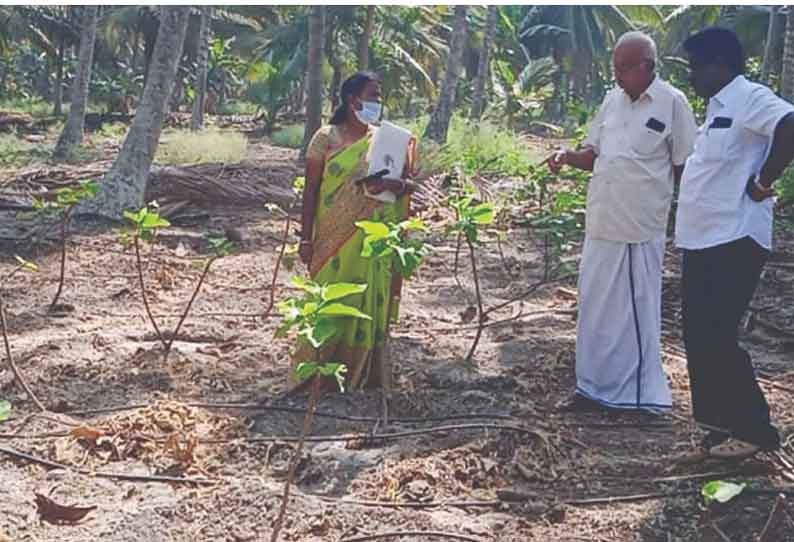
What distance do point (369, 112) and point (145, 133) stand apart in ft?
16.6

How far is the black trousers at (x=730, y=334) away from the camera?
3.17m

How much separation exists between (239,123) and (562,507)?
30.5m

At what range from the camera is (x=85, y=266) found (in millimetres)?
6996

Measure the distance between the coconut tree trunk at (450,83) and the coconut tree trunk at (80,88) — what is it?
5515 mm

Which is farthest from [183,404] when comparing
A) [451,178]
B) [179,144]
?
[179,144]

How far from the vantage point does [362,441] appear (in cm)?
363

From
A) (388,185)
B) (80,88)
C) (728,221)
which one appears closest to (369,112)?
(388,185)

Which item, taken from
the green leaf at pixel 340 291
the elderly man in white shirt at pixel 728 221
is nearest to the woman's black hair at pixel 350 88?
the elderly man in white shirt at pixel 728 221

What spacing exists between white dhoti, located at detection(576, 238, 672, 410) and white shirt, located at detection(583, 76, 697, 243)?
3.6 inches

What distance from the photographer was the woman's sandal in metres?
3.19

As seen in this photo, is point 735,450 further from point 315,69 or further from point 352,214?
point 315,69

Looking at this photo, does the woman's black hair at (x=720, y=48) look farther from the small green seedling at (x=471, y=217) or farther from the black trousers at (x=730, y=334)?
the small green seedling at (x=471, y=217)

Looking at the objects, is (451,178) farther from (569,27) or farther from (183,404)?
(569,27)

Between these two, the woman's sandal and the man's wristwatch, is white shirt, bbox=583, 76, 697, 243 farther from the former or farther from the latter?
the woman's sandal
